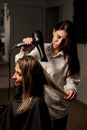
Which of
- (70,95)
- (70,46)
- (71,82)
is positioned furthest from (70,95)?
(70,46)

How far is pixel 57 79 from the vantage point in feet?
5.03

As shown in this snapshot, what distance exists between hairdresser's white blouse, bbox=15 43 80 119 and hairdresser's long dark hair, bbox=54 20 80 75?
0.10ft

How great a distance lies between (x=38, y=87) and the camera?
4.16ft

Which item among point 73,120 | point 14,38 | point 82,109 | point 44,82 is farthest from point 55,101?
point 14,38

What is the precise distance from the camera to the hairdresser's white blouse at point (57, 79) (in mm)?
1534

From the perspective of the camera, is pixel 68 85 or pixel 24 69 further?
pixel 68 85

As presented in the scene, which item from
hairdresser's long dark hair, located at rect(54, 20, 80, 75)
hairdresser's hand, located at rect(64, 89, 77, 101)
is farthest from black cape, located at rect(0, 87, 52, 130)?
hairdresser's long dark hair, located at rect(54, 20, 80, 75)

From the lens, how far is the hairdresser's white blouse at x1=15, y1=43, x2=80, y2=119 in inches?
60.4

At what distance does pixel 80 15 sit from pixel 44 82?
3.15 meters

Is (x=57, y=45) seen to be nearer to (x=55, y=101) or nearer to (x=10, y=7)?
(x=55, y=101)

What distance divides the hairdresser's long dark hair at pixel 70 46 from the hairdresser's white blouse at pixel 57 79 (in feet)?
0.10

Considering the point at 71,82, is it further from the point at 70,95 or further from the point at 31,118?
the point at 31,118

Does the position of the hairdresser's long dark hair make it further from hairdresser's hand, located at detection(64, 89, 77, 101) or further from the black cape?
the black cape

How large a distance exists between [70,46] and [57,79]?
0.20 metres
